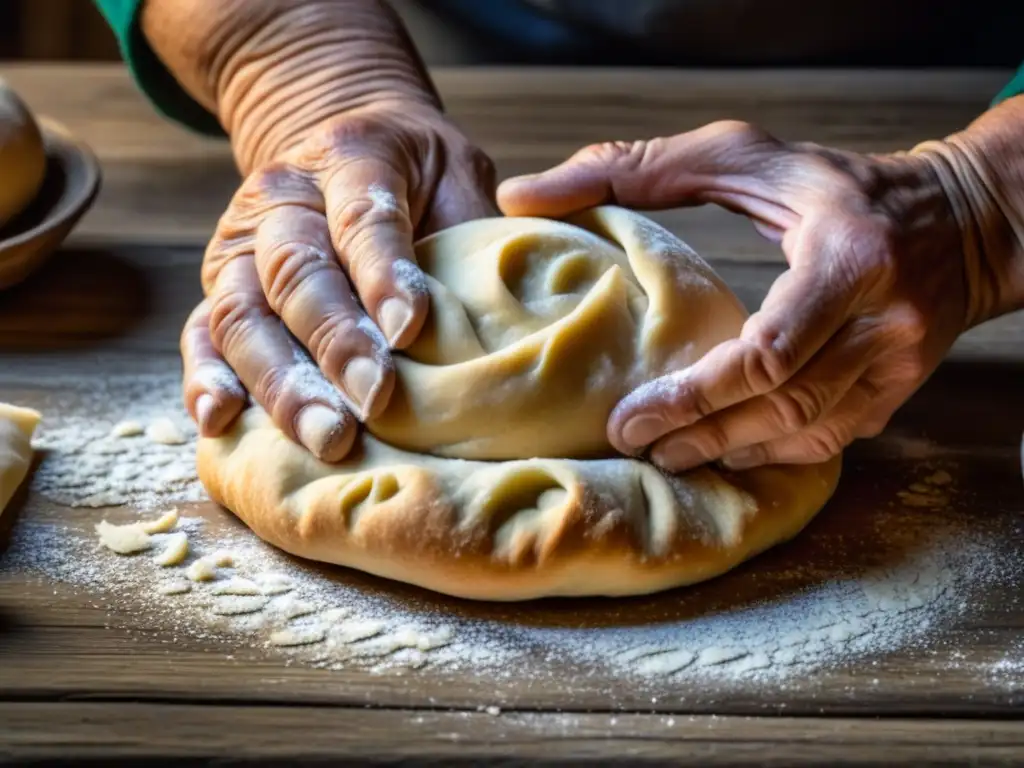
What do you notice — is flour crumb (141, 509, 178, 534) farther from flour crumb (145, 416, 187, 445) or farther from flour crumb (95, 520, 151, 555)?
flour crumb (145, 416, 187, 445)

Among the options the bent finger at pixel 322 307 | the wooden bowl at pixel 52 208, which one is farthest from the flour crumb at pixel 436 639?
the wooden bowl at pixel 52 208

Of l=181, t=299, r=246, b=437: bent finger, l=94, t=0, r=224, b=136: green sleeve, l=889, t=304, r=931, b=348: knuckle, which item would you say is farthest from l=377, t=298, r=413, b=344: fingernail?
l=94, t=0, r=224, b=136: green sleeve

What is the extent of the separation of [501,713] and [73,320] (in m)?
0.99

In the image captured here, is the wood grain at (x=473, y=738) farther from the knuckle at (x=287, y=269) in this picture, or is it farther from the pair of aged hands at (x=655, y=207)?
the knuckle at (x=287, y=269)

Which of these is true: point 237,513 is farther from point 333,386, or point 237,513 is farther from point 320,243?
point 320,243

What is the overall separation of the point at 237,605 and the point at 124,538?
0.18 meters

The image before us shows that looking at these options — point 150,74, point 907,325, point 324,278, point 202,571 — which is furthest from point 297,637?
point 150,74

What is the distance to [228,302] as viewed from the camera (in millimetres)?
1315

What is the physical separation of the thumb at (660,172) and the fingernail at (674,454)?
0.34m

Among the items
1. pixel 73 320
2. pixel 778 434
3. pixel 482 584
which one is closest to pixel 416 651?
pixel 482 584

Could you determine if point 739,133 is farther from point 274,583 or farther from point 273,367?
point 274,583

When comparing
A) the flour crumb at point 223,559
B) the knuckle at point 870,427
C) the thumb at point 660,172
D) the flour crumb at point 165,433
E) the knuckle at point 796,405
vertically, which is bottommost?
the flour crumb at point 165,433

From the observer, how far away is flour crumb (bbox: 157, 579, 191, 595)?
46.1 inches

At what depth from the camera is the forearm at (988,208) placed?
55.5 inches
